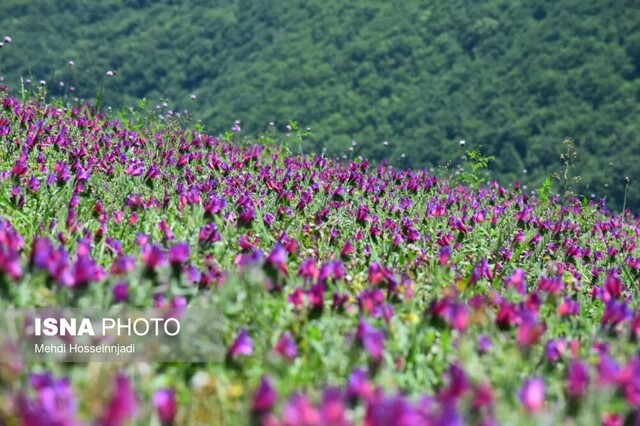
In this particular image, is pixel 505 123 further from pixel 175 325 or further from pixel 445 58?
pixel 175 325

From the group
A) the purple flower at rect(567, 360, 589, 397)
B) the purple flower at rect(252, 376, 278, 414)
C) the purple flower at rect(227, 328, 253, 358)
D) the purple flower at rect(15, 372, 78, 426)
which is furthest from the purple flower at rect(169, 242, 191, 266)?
the purple flower at rect(567, 360, 589, 397)

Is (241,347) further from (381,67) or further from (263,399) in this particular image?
(381,67)

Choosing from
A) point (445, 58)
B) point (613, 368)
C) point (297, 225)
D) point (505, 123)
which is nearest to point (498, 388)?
point (613, 368)

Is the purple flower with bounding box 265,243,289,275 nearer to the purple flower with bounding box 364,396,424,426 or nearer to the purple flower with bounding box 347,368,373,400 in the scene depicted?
the purple flower with bounding box 347,368,373,400

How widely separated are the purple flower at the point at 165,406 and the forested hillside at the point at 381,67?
4951 cm

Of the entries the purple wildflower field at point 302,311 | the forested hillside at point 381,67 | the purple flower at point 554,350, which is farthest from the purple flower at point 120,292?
the forested hillside at point 381,67

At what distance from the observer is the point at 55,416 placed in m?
1.78

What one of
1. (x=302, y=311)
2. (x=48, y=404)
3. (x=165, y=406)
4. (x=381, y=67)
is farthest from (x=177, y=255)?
(x=381, y=67)

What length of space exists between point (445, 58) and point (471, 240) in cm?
6875

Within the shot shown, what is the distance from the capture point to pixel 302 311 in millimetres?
2971

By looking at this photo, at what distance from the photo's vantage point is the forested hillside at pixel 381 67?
61000 millimetres

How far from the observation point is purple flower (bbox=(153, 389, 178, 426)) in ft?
6.84

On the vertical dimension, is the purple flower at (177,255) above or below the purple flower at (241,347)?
above

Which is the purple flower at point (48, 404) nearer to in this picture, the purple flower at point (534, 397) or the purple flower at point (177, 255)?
the purple flower at point (177, 255)
